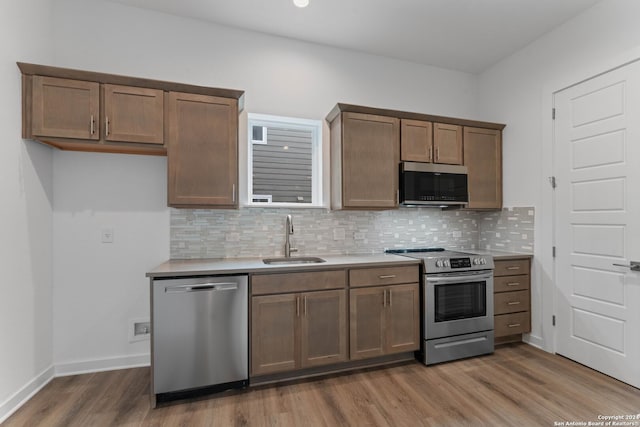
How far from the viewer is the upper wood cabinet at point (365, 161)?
294 centimetres

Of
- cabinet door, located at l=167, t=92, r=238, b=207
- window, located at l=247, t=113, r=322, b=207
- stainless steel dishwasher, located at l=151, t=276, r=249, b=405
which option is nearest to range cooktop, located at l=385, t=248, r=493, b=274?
window, located at l=247, t=113, r=322, b=207

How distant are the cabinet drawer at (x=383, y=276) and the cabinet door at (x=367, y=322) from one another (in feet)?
0.20

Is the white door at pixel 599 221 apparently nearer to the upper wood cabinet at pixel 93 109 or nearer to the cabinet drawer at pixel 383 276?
the cabinet drawer at pixel 383 276

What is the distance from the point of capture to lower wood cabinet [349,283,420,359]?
2.61 meters

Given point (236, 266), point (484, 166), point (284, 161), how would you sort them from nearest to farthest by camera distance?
point (236, 266), point (284, 161), point (484, 166)

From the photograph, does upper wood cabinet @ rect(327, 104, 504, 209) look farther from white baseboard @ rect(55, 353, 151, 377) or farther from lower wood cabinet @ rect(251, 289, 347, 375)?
white baseboard @ rect(55, 353, 151, 377)

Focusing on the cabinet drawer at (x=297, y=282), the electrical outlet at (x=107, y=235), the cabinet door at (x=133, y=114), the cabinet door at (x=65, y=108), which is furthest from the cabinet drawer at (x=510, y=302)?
the cabinet door at (x=65, y=108)

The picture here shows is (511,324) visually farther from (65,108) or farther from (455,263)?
(65,108)

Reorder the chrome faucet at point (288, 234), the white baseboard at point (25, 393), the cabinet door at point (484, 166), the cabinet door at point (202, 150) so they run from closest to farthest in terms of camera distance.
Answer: the white baseboard at point (25, 393), the cabinet door at point (202, 150), the chrome faucet at point (288, 234), the cabinet door at point (484, 166)

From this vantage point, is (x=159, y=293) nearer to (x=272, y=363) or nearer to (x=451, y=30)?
(x=272, y=363)

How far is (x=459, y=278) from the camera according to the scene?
9.43 feet

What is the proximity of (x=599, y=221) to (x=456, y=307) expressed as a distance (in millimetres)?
1363

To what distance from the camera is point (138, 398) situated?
2.22m

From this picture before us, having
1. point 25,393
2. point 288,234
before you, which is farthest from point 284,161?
point 25,393
